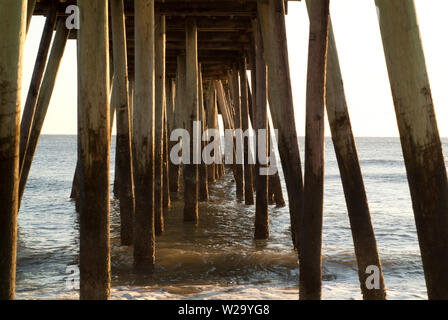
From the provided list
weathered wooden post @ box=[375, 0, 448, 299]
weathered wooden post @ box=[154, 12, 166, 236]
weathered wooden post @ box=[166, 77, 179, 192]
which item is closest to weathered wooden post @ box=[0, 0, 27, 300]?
weathered wooden post @ box=[375, 0, 448, 299]

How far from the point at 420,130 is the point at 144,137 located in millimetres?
3229

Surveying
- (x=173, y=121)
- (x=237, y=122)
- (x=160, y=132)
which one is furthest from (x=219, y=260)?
(x=173, y=121)

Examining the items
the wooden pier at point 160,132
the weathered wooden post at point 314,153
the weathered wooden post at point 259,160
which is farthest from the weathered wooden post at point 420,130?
the weathered wooden post at point 259,160

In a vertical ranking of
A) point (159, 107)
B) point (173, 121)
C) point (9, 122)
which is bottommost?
point (9, 122)

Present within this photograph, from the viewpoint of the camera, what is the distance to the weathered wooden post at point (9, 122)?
8.24ft

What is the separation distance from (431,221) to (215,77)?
525 inches

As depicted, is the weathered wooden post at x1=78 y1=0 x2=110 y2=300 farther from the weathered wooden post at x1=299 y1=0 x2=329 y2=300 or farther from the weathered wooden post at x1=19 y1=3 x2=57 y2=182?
the weathered wooden post at x1=19 y1=3 x2=57 y2=182

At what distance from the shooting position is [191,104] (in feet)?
25.7

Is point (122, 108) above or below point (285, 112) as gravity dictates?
above

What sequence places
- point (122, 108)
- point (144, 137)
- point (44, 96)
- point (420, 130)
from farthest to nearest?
point (44, 96)
point (122, 108)
point (144, 137)
point (420, 130)

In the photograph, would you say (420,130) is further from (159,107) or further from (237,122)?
(237,122)

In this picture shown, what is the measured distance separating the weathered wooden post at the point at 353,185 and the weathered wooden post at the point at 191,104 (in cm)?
438

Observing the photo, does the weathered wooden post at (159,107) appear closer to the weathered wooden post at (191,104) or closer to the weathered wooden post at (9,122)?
the weathered wooden post at (191,104)
